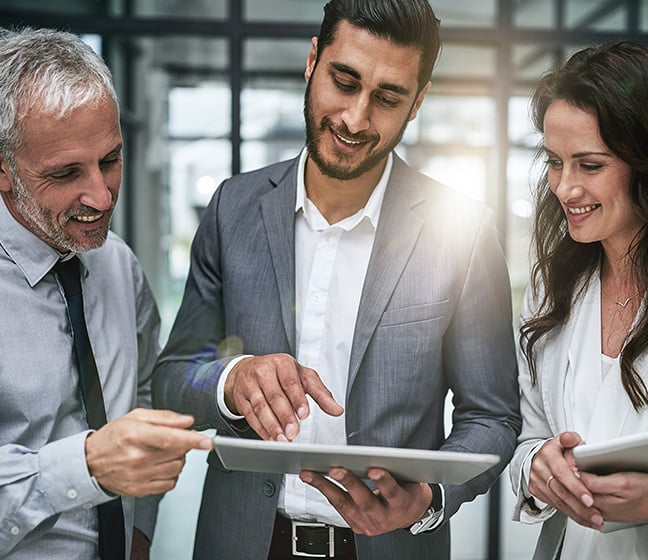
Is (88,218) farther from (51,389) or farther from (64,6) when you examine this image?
(64,6)

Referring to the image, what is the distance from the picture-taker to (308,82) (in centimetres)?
190

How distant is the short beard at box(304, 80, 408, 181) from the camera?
1.80 metres

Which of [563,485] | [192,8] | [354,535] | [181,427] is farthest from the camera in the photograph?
[192,8]

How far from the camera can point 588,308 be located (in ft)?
5.68

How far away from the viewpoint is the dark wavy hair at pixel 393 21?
173 centimetres

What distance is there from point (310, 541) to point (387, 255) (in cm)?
72

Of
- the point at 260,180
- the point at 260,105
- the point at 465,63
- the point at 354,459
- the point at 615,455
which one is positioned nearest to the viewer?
the point at 354,459

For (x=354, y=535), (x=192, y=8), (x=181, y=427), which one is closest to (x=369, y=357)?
(x=354, y=535)

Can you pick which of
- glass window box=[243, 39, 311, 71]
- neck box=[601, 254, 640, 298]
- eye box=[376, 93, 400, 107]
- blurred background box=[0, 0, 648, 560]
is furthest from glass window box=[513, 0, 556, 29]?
neck box=[601, 254, 640, 298]

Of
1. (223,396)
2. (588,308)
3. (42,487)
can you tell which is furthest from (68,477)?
(588,308)

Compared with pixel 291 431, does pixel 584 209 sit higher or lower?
higher

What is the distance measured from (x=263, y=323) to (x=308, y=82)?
2.12 feet

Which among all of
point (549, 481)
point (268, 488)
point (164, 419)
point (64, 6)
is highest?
point (64, 6)

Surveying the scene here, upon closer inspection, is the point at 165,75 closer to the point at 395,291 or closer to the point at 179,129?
the point at 179,129
